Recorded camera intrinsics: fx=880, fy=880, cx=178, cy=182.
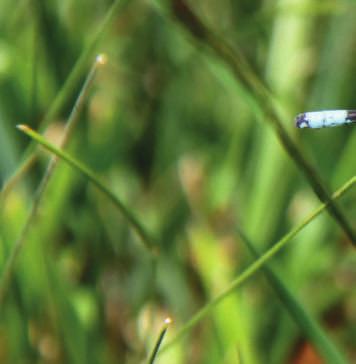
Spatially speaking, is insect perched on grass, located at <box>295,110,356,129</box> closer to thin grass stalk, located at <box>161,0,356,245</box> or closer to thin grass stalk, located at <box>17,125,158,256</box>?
thin grass stalk, located at <box>161,0,356,245</box>

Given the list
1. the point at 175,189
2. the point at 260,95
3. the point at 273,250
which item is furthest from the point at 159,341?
the point at 175,189

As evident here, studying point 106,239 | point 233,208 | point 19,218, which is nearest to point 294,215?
point 233,208

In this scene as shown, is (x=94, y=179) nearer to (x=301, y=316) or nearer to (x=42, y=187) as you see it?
(x=42, y=187)

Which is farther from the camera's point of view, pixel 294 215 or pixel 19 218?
pixel 294 215

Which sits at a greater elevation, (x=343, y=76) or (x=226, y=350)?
(x=343, y=76)

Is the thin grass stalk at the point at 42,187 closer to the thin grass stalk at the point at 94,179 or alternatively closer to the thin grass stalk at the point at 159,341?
the thin grass stalk at the point at 94,179

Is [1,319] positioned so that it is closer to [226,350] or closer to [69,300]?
[69,300]

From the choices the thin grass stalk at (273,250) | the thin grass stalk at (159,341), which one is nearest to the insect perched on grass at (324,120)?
the thin grass stalk at (273,250)

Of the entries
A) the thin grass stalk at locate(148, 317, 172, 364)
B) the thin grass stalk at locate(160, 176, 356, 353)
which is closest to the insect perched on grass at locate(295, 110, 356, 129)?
the thin grass stalk at locate(160, 176, 356, 353)
